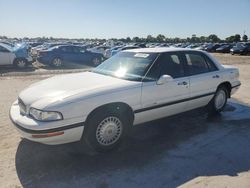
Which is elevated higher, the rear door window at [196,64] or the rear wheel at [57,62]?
the rear door window at [196,64]

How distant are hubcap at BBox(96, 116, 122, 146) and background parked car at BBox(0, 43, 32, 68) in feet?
42.3

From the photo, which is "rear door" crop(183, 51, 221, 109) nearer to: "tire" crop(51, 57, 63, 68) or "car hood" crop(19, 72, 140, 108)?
"car hood" crop(19, 72, 140, 108)

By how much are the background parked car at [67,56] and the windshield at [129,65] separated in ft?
40.6

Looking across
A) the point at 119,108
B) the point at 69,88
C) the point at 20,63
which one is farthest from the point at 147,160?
the point at 20,63

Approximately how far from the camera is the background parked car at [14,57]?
50.2 feet

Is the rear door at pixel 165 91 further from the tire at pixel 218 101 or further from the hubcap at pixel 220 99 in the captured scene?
the hubcap at pixel 220 99

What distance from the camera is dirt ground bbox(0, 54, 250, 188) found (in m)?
3.53

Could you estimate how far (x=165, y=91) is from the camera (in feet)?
15.9

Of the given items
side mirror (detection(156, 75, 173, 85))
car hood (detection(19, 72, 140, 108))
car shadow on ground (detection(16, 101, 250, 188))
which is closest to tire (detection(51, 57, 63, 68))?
car hood (detection(19, 72, 140, 108))

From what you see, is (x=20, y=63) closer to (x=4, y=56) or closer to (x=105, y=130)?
(x=4, y=56)

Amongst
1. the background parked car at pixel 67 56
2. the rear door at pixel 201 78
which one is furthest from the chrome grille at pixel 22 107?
the background parked car at pixel 67 56

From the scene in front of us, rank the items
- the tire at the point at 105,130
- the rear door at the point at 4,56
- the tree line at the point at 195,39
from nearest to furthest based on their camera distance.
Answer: the tire at the point at 105,130 < the rear door at the point at 4,56 < the tree line at the point at 195,39

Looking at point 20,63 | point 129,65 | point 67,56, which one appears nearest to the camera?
point 129,65

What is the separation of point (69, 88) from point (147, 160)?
63.3 inches
